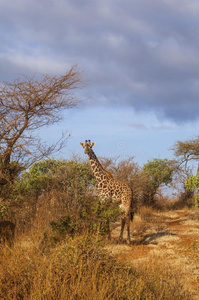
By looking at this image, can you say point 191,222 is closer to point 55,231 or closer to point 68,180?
point 68,180

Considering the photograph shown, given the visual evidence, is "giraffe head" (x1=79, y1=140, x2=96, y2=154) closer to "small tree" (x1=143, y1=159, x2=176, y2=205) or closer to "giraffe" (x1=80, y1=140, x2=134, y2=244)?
"giraffe" (x1=80, y1=140, x2=134, y2=244)

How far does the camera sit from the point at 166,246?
1299 centimetres

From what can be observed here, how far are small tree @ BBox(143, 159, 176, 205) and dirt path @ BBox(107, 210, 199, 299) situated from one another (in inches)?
176

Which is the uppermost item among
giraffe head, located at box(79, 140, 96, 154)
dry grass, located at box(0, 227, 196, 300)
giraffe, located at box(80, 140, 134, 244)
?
giraffe head, located at box(79, 140, 96, 154)

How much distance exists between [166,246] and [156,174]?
14534 mm

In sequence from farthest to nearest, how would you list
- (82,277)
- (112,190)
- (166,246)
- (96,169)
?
(96,169) < (112,190) < (166,246) < (82,277)

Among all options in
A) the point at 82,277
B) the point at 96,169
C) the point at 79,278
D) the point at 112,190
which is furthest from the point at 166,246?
the point at 79,278

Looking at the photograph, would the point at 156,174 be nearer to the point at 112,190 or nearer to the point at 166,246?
the point at 112,190

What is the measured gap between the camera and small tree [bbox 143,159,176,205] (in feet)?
84.4

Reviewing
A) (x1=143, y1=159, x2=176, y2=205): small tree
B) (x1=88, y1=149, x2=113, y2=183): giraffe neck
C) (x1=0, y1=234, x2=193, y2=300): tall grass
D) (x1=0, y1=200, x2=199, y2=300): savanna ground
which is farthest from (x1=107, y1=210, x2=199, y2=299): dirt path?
(x1=143, y1=159, x2=176, y2=205): small tree

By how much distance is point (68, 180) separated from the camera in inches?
647

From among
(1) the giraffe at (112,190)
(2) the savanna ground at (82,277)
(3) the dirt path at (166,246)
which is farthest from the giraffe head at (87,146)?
(2) the savanna ground at (82,277)

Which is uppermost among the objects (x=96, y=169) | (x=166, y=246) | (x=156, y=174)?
(x=156, y=174)

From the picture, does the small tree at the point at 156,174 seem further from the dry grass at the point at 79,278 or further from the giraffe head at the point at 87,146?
the dry grass at the point at 79,278
